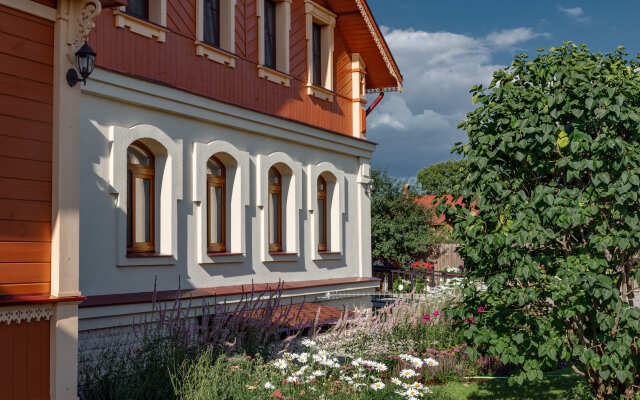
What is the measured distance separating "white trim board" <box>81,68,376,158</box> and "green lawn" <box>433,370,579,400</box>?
571 centimetres

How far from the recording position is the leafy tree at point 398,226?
72.1 ft

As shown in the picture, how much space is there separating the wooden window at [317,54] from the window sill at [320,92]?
0.38 metres

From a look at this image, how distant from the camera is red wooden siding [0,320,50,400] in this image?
5738 mm

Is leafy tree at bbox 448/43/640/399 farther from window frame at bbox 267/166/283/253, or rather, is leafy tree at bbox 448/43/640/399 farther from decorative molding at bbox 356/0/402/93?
decorative molding at bbox 356/0/402/93

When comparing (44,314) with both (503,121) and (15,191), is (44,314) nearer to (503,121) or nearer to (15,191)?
Answer: (15,191)

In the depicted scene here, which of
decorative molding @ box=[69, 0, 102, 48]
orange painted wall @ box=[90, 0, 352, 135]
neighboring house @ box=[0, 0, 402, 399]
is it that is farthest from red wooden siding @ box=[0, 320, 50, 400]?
orange painted wall @ box=[90, 0, 352, 135]

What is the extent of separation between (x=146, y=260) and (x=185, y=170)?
1686 millimetres

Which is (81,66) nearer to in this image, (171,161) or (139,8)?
(171,161)

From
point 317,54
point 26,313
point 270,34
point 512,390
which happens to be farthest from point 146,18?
point 512,390

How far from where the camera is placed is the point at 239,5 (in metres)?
12.4

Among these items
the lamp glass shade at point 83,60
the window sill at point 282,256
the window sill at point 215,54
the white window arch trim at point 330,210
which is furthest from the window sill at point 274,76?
the lamp glass shade at point 83,60

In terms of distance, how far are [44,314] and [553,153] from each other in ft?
16.7

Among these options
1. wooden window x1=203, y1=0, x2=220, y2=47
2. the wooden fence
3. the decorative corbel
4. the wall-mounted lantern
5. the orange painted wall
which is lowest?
the wooden fence

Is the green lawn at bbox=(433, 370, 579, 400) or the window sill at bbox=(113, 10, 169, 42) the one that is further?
the window sill at bbox=(113, 10, 169, 42)
